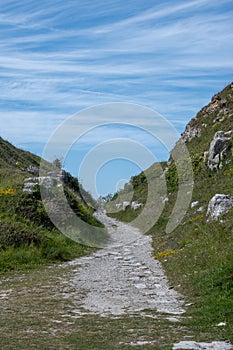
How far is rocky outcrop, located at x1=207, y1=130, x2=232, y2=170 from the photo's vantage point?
34.8m

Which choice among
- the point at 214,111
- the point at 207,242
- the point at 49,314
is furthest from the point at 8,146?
the point at 49,314

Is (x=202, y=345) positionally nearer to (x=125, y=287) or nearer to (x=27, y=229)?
(x=125, y=287)

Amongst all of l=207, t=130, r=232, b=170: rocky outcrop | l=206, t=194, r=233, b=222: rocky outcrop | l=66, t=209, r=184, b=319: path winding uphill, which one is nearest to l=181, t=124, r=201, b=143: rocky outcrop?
l=207, t=130, r=232, b=170: rocky outcrop

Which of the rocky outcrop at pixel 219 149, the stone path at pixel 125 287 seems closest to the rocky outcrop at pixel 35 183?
the stone path at pixel 125 287

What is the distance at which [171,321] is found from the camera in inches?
413

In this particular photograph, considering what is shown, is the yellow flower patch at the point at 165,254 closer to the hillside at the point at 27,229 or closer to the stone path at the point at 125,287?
the stone path at the point at 125,287

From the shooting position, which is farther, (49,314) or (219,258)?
(219,258)

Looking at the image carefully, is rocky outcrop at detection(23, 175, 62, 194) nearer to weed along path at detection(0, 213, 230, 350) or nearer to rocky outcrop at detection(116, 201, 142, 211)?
weed along path at detection(0, 213, 230, 350)

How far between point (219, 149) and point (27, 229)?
17900 mm

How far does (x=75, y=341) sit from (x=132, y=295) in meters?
5.32

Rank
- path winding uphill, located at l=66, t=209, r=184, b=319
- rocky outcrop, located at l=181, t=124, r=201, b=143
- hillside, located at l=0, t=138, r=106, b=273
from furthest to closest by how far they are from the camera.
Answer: rocky outcrop, located at l=181, t=124, r=201, b=143
hillside, located at l=0, t=138, r=106, b=273
path winding uphill, located at l=66, t=209, r=184, b=319

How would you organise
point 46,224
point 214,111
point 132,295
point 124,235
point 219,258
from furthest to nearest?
1. point 214,111
2. point 124,235
3. point 46,224
4. point 219,258
5. point 132,295

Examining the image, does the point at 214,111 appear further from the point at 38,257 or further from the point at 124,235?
the point at 38,257

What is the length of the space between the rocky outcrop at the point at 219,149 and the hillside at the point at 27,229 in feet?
33.7
